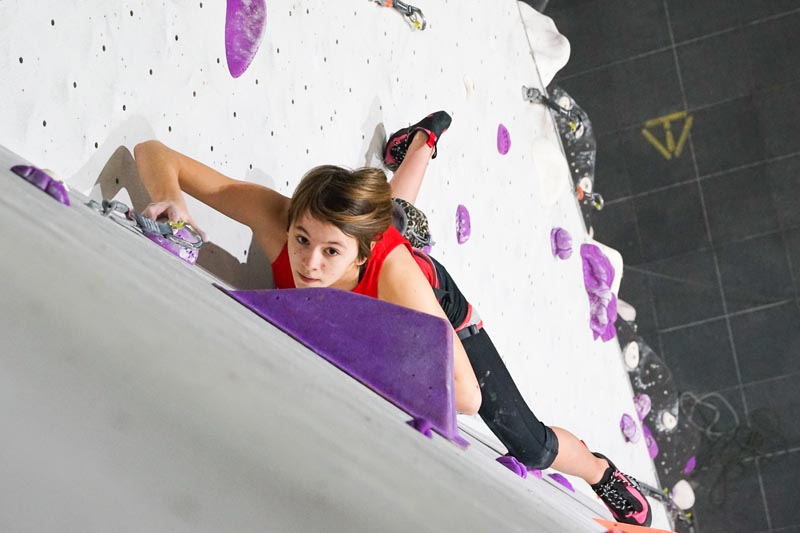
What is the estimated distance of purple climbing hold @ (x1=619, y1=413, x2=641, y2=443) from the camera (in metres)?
3.20

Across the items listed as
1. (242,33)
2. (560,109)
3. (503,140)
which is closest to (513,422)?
(242,33)

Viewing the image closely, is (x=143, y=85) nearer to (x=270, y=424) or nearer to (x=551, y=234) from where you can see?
(x=270, y=424)

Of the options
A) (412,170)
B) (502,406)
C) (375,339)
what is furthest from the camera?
(412,170)

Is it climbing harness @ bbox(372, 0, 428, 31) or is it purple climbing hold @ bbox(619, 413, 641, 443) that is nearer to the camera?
climbing harness @ bbox(372, 0, 428, 31)

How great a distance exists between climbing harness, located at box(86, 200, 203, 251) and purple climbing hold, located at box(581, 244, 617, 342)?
2.08 metres

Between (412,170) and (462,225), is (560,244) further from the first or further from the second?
(412,170)

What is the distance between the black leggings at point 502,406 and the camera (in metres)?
2.01

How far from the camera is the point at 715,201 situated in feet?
13.2

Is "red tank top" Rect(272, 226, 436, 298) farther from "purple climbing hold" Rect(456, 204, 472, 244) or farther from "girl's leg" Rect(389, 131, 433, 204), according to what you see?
"purple climbing hold" Rect(456, 204, 472, 244)

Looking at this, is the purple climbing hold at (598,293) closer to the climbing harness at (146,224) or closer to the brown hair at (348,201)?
the brown hair at (348,201)

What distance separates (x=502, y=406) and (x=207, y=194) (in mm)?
810

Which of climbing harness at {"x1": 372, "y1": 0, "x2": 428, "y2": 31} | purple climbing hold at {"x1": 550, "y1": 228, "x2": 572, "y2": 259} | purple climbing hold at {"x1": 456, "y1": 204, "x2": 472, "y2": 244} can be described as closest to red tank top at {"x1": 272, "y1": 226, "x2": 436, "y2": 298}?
A: purple climbing hold at {"x1": 456, "y1": 204, "x2": 472, "y2": 244}

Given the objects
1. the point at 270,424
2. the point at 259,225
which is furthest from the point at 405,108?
the point at 270,424

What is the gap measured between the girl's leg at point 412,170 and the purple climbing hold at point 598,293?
1.20m
